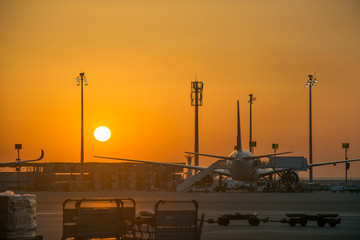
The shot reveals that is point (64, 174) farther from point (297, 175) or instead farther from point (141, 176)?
point (297, 175)

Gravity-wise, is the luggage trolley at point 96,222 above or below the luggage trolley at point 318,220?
above

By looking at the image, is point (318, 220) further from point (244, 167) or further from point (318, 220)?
point (244, 167)

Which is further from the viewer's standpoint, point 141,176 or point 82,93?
point 141,176

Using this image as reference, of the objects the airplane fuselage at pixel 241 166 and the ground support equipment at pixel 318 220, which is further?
the airplane fuselage at pixel 241 166

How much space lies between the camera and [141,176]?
115062 millimetres

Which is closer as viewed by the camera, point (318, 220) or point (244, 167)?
point (318, 220)

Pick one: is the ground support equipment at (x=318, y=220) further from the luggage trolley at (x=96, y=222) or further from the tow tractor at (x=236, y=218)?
the luggage trolley at (x=96, y=222)

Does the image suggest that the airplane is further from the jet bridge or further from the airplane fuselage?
the jet bridge

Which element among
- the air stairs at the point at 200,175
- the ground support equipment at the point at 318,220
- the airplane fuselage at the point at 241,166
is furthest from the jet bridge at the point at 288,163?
the ground support equipment at the point at 318,220

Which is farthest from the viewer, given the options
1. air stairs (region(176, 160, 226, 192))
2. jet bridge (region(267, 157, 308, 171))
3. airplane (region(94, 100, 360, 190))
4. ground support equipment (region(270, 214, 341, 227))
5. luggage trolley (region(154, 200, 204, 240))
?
jet bridge (region(267, 157, 308, 171))

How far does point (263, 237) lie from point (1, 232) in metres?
8.83

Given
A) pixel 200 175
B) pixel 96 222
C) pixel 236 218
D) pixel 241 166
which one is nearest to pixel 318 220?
pixel 236 218

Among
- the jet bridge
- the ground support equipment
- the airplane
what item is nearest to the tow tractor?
the ground support equipment

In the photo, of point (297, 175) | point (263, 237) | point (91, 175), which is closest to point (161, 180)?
point (91, 175)
